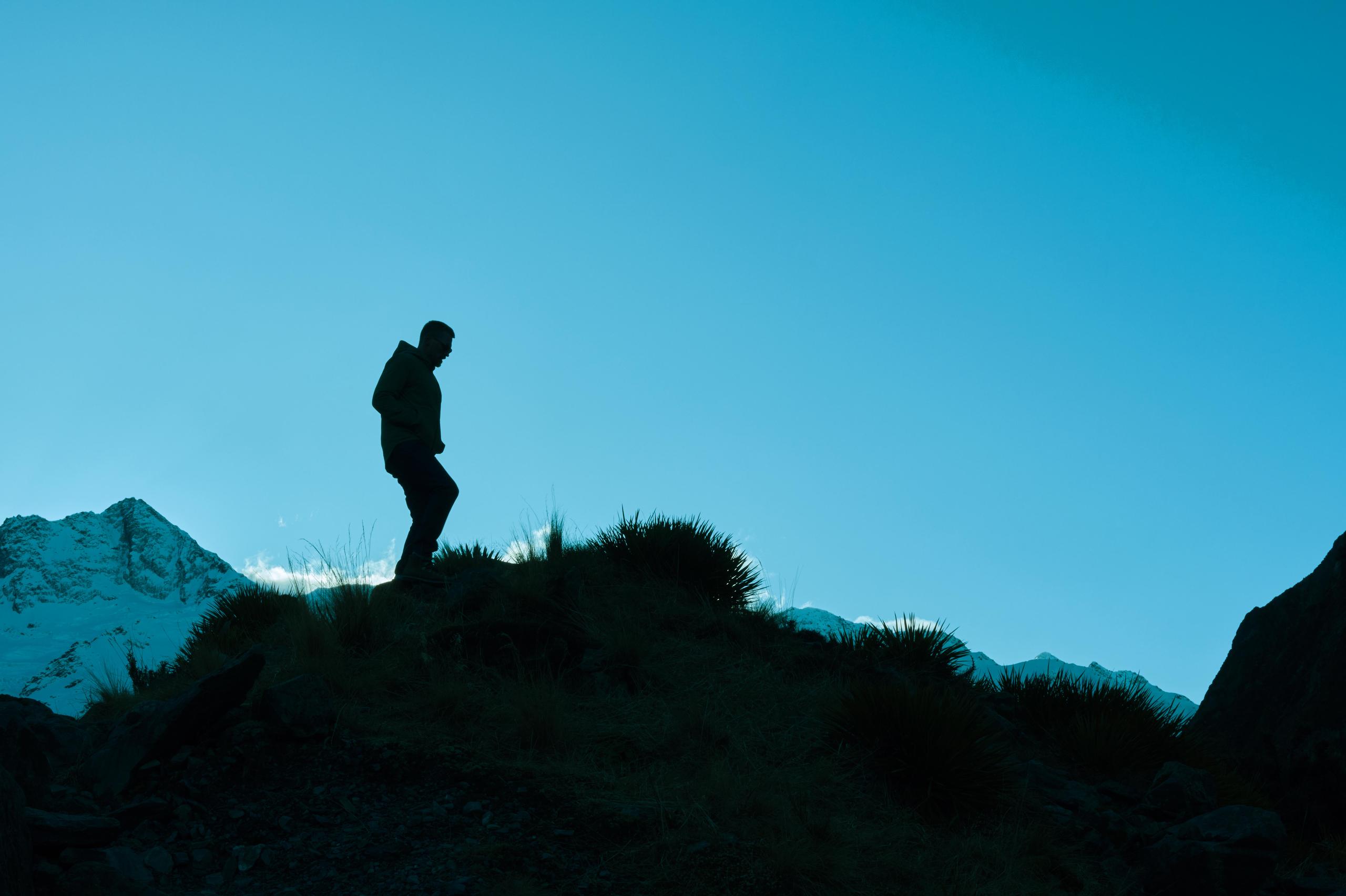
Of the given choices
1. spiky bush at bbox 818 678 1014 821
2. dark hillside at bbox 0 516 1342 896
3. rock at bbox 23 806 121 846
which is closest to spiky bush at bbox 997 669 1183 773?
dark hillside at bbox 0 516 1342 896

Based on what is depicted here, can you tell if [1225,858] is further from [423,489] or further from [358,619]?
[423,489]

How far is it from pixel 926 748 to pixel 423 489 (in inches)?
184

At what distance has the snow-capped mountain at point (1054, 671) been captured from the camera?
7.71 metres

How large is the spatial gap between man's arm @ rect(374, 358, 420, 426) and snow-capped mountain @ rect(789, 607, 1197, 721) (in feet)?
13.5

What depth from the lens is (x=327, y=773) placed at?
4984mm

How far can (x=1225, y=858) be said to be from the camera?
15.4ft

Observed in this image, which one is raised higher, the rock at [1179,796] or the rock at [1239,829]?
the rock at [1179,796]

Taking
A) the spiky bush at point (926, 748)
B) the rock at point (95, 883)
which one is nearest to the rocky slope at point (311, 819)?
the rock at point (95, 883)

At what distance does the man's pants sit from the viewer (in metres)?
7.99

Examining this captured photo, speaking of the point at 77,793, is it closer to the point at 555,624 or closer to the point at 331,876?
the point at 331,876

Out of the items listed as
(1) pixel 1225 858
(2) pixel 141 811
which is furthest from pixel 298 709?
(1) pixel 1225 858

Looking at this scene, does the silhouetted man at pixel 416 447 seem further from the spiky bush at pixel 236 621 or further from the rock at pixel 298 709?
the rock at pixel 298 709

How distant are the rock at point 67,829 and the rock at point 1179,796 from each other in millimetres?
5776

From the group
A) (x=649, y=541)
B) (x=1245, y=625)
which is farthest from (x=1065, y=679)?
(x=649, y=541)
